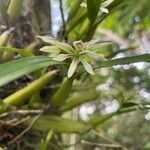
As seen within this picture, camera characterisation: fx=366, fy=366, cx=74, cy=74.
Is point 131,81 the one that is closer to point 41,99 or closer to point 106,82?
point 106,82

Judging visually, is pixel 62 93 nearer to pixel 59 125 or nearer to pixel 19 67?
pixel 59 125

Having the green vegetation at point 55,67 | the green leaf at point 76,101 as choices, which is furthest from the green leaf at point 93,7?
the green leaf at point 76,101

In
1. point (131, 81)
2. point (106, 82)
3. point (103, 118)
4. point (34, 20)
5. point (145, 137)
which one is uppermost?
point (34, 20)

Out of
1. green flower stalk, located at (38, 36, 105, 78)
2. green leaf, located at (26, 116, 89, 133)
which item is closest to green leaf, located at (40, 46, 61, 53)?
green flower stalk, located at (38, 36, 105, 78)

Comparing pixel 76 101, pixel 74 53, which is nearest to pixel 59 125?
pixel 76 101

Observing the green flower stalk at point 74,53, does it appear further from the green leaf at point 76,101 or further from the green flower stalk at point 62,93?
the green leaf at point 76,101

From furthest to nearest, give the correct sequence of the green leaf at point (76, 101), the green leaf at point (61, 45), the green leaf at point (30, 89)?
the green leaf at point (76, 101) → the green leaf at point (30, 89) → the green leaf at point (61, 45)

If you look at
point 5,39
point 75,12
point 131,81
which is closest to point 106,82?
point 131,81

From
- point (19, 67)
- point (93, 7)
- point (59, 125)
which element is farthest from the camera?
point (59, 125)
